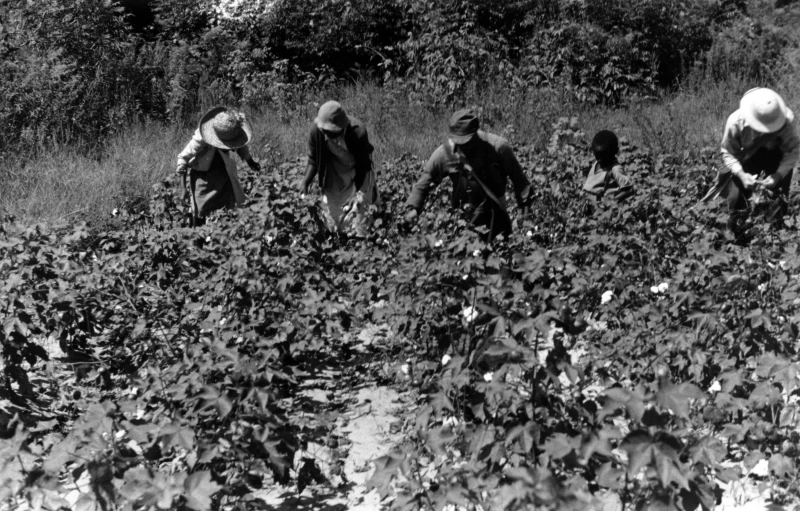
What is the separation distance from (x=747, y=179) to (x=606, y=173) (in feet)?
3.09

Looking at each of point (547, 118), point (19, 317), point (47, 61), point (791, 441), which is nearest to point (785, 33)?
point (547, 118)

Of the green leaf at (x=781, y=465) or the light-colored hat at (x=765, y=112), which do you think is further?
the light-colored hat at (x=765, y=112)

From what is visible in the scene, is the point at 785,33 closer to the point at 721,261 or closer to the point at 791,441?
the point at 721,261

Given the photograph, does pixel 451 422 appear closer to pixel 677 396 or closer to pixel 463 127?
pixel 677 396

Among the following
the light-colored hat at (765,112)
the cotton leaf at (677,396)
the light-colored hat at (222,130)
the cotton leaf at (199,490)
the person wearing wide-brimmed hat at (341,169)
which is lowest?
Answer: the person wearing wide-brimmed hat at (341,169)

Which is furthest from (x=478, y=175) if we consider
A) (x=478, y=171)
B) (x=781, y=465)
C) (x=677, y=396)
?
(x=677, y=396)

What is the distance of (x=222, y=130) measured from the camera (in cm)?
659

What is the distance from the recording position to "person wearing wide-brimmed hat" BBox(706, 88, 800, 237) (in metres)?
6.16

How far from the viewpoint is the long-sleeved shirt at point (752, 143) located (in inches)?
248

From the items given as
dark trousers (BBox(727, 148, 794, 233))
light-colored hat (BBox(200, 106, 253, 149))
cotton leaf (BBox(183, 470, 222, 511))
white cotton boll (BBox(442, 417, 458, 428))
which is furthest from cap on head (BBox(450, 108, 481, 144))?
cotton leaf (BBox(183, 470, 222, 511))

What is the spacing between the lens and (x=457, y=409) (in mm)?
3682

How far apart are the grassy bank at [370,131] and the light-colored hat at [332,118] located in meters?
2.56

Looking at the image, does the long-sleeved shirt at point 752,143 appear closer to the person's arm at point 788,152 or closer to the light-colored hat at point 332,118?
the person's arm at point 788,152

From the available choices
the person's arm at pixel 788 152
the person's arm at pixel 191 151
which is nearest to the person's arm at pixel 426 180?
the person's arm at pixel 191 151
